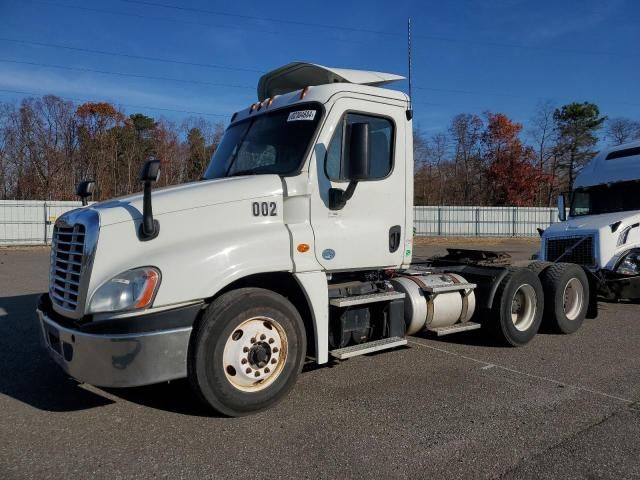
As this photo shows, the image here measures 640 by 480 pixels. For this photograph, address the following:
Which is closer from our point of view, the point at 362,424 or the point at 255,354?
the point at 362,424

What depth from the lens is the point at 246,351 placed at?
4270 mm

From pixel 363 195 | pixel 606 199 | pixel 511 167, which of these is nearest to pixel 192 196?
pixel 363 195

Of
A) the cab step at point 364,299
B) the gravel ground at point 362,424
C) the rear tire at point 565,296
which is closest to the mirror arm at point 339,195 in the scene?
the cab step at point 364,299

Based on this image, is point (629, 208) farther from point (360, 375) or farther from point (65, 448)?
point (65, 448)

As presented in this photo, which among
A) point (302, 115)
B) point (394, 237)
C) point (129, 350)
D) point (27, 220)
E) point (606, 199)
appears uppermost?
point (302, 115)

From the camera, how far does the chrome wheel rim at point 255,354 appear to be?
4207mm

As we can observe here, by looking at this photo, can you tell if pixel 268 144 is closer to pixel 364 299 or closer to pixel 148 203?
pixel 148 203

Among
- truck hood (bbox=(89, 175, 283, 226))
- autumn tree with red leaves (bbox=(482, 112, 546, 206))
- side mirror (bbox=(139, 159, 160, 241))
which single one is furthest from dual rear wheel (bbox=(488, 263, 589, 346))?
autumn tree with red leaves (bbox=(482, 112, 546, 206))

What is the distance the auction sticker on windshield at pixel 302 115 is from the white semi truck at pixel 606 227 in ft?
18.7

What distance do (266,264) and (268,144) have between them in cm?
142

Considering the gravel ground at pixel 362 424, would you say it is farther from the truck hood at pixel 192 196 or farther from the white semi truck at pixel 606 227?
the white semi truck at pixel 606 227

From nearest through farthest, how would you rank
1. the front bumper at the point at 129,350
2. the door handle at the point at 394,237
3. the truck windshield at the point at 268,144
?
the front bumper at the point at 129,350
the truck windshield at the point at 268,144
the door handle at the point at 394,237

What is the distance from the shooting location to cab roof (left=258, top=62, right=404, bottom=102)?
5.44 meters

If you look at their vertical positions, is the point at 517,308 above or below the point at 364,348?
above
